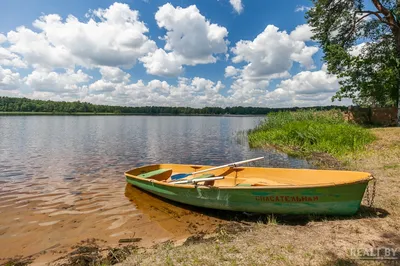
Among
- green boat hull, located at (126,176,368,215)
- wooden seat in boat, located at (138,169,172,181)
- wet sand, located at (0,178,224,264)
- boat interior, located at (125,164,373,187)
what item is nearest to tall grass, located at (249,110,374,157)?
boat interior, located at (125,164,373,187)

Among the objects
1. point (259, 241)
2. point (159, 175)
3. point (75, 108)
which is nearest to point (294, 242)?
point (259, 241)

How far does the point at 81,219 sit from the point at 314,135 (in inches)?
602

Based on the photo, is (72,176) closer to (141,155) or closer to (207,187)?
(141,155)

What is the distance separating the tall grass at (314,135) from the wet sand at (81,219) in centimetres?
1086

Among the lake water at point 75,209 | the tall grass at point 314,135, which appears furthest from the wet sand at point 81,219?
the tall grass at point 314,135

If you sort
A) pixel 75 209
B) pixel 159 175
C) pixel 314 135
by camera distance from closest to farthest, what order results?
1. pixel 75 209
2. pixel 159 175
3. pixel 314 135

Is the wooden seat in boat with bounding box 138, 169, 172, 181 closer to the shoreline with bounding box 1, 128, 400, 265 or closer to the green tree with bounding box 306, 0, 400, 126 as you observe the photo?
the shoreline with bounding box 1, 128, 400, 265

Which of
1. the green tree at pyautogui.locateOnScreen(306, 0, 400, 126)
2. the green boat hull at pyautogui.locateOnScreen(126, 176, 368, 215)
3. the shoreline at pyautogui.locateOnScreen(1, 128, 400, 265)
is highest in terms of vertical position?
the green tree at pyautogui.locateOnScreen(306, 0, 400, 126)

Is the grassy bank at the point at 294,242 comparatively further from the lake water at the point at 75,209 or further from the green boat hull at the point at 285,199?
the lake water at the point at 75,209

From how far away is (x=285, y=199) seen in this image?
5.55m

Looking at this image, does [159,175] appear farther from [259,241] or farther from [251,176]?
[259,241]

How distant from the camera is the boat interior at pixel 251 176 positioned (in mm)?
6371

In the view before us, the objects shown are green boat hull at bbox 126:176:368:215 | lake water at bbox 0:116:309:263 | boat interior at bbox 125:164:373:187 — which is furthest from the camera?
boat interior at bbox 125:164:373:187

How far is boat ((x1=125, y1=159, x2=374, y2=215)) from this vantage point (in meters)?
5.23
